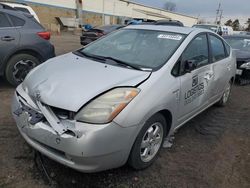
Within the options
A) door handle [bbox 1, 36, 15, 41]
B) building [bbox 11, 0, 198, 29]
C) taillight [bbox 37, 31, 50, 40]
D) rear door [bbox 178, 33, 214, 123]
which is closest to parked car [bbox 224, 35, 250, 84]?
rear door [bbox 178, 33, 214, 123]

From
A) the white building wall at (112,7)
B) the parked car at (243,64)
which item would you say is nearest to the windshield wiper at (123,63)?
the parked car at (243,64)

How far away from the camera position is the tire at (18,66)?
5.38 m

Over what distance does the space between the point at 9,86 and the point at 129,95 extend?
160 inches

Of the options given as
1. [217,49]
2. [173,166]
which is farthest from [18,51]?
[173,166]

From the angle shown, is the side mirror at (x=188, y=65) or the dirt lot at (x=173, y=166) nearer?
the dirt lot at (x=173, y=166)

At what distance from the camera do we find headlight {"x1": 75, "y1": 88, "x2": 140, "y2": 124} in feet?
7.90

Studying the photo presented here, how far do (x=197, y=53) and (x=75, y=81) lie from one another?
189cm

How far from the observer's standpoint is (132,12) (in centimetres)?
4694

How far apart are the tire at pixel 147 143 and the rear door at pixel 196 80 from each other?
415 mm

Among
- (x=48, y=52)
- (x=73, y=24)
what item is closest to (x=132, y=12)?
(x=73, y=24)

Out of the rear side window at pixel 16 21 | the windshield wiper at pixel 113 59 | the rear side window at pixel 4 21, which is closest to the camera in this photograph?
the windshield wiper at pixel 113 59

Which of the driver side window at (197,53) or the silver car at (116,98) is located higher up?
the driver side window at (197,53)

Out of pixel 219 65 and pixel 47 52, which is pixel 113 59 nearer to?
pixel 219 65

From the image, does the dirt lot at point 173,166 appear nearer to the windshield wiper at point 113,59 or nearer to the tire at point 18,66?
the windshield wiper at point 113,59
